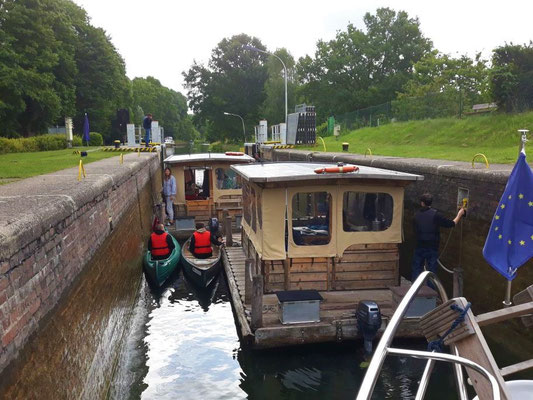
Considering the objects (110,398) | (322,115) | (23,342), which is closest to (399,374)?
(110,398)

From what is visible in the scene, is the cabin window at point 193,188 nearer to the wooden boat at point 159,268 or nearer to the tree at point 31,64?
the wooden boat at point 159,268

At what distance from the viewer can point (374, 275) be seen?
9211 mm

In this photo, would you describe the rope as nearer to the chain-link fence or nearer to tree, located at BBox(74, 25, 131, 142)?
the chain-link fence

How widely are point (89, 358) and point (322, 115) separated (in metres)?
44.2

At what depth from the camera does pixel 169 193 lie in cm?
1642

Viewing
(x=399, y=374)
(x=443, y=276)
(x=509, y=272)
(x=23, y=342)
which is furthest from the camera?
(x=443, y=276)

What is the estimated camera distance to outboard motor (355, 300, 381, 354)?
7.69 meters

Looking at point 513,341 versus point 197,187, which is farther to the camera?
point 197,187

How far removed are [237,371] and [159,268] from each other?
A: 444cm

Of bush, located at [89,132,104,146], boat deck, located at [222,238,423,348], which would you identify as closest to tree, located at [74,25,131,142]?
bush, located at [89,132,104,146]

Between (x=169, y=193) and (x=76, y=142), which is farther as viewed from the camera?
(x=76, y=142)

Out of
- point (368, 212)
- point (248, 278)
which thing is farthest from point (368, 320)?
point (248, 278)

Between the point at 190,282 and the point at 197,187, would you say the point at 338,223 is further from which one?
the point at 197,187

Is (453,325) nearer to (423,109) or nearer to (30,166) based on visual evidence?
(30,166)
